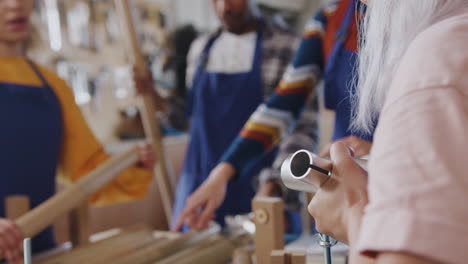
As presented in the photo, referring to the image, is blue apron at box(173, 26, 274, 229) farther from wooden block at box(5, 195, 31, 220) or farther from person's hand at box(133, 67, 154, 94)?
wooden block at box(5, 195, 31, 220)

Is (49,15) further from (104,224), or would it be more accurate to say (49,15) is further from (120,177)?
(120,177)

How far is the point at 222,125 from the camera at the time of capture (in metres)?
1.59

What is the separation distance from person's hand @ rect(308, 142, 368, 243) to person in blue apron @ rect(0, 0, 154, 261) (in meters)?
0.84

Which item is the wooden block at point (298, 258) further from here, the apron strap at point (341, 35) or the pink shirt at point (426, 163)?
the apron strap at point (341, 35)

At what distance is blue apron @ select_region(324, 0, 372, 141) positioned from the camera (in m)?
0.94

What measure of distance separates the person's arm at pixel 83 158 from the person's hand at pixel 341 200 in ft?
2.92

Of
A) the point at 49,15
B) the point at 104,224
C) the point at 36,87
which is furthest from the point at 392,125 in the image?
the point at 49,15

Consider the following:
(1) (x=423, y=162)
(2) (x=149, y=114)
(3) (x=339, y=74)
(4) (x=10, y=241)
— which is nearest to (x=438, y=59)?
(1) (x=423, y=162)

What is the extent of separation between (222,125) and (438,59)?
50.2 inches

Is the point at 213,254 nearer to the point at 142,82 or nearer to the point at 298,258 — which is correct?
the point at 298,258

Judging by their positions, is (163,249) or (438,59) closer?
(438,59)

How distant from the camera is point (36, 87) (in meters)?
1.24

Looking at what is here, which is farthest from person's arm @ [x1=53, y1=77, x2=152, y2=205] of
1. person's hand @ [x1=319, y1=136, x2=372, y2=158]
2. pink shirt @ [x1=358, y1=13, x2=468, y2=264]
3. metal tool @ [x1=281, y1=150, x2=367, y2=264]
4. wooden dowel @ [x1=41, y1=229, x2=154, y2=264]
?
pink shirt @ [x1=358, y1=13, x2=468, y2=264]

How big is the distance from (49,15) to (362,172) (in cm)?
243
